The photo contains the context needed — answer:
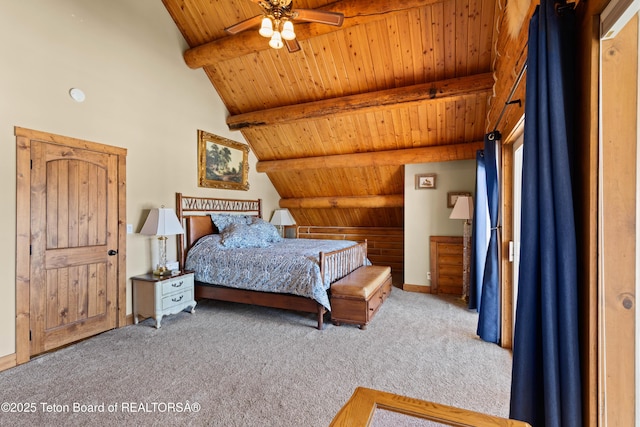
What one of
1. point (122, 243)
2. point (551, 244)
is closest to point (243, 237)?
point (122, 243)

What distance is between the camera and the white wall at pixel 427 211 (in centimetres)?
498

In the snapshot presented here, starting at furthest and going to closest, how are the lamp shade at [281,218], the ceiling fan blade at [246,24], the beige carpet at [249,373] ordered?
the lamp shade at [281,218], the ceiling fan blade at [246,24], the beige carpet at [249,373]

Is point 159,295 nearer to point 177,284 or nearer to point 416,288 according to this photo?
point 177,284

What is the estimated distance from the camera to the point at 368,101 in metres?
4.58

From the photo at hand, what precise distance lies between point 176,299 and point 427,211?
3974mm

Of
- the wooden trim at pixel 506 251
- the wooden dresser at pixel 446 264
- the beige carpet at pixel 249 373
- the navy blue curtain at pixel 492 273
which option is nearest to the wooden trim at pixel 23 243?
the beige carpet at pixel 249 373

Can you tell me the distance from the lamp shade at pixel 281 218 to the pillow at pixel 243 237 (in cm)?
169

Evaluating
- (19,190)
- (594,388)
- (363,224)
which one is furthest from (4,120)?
(363,224)

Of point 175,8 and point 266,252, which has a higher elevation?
point 175,8

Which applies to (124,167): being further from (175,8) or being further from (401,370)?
(401,370)

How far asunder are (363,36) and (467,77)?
1473mm

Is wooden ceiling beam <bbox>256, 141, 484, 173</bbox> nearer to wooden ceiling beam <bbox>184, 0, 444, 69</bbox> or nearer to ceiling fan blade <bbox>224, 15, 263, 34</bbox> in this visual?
wooden ceiling beam <bbox>184, 0, 444, 69</bbox>

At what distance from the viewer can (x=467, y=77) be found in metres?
4.06

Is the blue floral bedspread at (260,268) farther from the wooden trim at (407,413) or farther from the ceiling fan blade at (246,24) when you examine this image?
the ceiling fan blade at (246,24)
